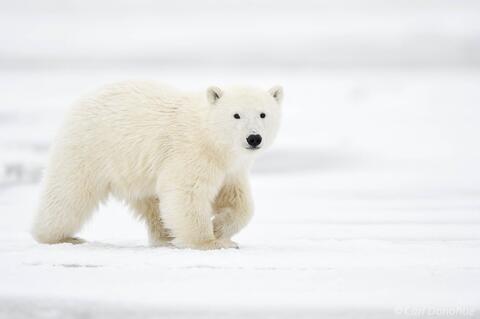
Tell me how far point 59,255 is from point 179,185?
846 mm

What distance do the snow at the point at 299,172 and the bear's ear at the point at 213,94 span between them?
36.7 inches

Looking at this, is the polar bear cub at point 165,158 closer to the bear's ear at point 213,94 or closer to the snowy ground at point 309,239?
the bear's ear at point 213,94

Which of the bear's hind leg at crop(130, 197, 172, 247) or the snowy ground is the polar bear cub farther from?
the snowy ground

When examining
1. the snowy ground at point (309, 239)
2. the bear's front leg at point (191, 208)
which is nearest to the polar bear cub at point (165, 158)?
the bear's front leg at point (191, 208)

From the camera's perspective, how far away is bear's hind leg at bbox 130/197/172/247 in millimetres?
5062

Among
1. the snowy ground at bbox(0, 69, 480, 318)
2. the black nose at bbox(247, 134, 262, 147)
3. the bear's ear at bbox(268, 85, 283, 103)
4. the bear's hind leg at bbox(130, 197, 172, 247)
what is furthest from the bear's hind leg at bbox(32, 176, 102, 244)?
the bear's ear at bbox(268, 85, 283, 103)

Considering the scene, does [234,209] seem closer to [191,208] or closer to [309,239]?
[191,208]

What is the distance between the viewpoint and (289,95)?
14289 millimetres

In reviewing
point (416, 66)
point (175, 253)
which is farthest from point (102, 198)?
point (416, 66)

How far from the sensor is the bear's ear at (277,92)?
4.83 m

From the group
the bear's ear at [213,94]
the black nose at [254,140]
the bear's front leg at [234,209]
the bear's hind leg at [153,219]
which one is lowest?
the bear's hind leg at [153,219]

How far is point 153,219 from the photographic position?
513 cm

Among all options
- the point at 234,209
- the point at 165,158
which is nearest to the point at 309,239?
the point at 234,209

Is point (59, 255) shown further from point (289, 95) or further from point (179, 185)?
point (289, 95)
